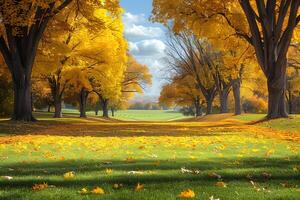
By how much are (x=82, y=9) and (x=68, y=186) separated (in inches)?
885

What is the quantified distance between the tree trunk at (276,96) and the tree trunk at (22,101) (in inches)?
576

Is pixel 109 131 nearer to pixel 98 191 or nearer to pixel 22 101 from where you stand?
pixel 22 101

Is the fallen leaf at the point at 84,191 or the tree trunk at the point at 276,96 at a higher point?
the tree trunk at the point at 276,96

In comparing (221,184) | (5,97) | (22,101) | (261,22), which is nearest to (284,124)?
(261,22)

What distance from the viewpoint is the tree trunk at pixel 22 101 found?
2698 centimetres

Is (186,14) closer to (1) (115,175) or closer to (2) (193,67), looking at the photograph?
(1) (115,175)

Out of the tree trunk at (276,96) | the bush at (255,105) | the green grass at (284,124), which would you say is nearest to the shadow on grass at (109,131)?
the green grass at (284,124)

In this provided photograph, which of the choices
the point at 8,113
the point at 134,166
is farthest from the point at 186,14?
the point at 134,166

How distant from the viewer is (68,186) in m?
6.47

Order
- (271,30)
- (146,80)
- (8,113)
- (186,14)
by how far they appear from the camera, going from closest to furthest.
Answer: (271,30)
(186,14)
(8,113)
(146,80)

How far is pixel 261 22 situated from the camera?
27594mm

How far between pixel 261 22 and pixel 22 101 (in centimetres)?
1475

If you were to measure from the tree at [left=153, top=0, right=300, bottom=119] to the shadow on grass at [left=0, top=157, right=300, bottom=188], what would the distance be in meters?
18.7

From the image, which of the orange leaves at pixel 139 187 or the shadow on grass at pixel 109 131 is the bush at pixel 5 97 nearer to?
the shadow on grass at pixel 109 131
